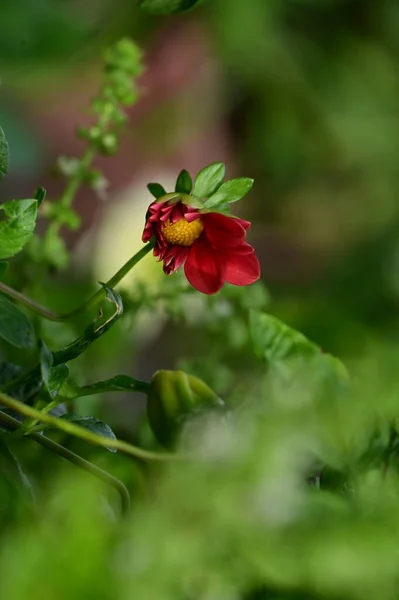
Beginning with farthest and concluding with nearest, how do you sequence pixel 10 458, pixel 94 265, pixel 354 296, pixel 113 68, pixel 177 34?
pixel 177 34 → pixel 354 296 → pixel 94 265 → pixel 113 68 → pixel 10 458

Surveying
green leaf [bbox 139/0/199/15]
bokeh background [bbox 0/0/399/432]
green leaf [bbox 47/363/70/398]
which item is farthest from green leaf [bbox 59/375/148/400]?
bokeh background [bbox 0/0/399/432]

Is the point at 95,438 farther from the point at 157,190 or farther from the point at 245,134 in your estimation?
the point at 245,134

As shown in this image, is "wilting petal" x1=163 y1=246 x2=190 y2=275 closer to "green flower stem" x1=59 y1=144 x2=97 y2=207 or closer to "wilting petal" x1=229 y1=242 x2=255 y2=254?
"wilting petal" x1=229 y1=242 x2=255 y2=254

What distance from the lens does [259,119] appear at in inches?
56.2

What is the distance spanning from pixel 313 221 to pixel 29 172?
0.48 meters

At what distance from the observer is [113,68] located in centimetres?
44

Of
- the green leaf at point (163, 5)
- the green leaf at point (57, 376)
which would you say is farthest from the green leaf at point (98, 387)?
the green leaf at point (163, 5)

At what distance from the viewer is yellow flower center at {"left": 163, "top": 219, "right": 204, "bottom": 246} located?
1.03ft

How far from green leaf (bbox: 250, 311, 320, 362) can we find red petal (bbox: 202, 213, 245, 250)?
3 cm

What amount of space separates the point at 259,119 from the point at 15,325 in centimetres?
118

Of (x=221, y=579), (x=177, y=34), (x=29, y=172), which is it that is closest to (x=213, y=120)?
(x=177, y=34)

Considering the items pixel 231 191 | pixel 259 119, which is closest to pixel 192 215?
pixel 231 191

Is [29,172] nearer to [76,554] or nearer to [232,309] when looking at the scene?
[232,309]

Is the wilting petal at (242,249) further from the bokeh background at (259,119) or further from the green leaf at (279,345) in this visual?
the bokeh background at (259,119)
